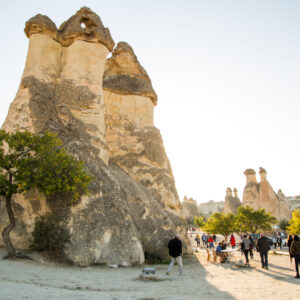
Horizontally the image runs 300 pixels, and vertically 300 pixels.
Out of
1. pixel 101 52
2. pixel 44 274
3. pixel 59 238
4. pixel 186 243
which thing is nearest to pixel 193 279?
pixel 44 274

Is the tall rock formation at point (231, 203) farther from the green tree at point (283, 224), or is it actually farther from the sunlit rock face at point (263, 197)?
the green tree at point (283, 224)

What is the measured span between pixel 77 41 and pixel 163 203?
1182 centimetres

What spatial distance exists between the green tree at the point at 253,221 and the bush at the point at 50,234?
2800 centimetres

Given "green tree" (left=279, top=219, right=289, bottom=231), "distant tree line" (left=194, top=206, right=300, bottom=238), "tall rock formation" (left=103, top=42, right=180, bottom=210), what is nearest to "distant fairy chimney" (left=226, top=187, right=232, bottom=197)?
"green tree" (left=279, top=219, right=289, bottom=231)

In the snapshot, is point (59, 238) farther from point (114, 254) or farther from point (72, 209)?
point (114, 254)

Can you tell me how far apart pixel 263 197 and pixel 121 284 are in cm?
4466

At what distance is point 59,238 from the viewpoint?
1141cm

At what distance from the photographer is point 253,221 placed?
114 feet

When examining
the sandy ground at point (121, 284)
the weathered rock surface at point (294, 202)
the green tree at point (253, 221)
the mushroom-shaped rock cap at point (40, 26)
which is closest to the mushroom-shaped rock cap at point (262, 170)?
the green tree at point (253, 221)

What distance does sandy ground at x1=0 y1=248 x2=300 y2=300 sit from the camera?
6113 mm

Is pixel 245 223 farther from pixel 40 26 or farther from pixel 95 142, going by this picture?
pixel 40 26

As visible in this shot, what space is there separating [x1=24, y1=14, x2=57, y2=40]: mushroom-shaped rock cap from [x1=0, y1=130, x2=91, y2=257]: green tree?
9.10m

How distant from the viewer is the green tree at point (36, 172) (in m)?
11.2

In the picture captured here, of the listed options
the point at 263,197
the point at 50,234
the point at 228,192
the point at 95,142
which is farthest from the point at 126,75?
the point at 228,192
